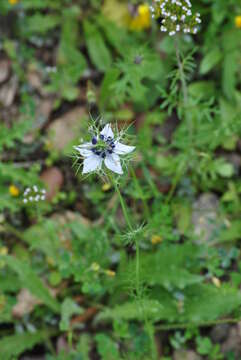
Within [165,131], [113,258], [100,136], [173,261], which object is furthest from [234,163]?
[100,136]

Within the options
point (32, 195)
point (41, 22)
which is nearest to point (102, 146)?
point (32, 195)

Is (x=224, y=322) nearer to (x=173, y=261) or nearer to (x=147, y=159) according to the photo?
(x=173, y=261)

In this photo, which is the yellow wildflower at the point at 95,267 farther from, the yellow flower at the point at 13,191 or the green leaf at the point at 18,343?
the yellow flower at the point at 13,191

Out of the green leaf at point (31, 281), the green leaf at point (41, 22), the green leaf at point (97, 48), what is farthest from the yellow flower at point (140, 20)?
the green leaf at point (31, 281)

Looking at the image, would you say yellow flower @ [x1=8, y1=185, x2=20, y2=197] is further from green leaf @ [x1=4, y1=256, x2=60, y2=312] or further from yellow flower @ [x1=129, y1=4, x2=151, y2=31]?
yellow flower @ [x1=129, y1=4, x2=151, y2=31]

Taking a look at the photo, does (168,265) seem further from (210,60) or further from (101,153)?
(210,60)

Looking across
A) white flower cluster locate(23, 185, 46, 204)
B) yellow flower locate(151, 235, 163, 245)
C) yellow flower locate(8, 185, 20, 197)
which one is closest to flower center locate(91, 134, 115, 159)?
white flower cluster locate(23, 185, 46, 204)
